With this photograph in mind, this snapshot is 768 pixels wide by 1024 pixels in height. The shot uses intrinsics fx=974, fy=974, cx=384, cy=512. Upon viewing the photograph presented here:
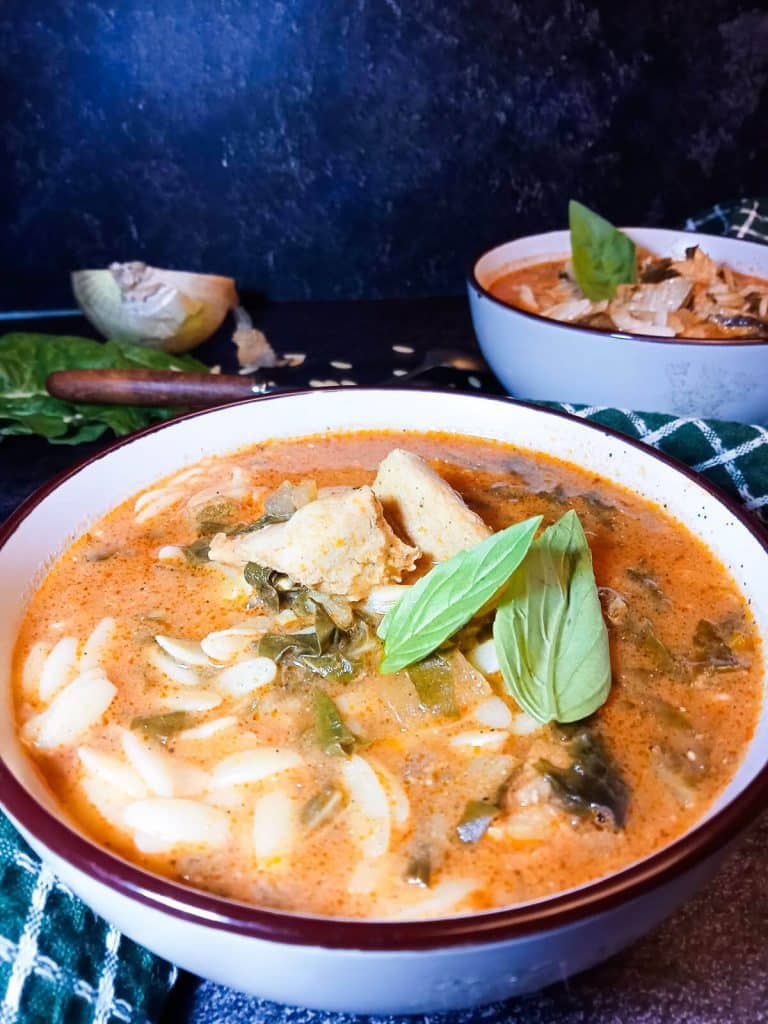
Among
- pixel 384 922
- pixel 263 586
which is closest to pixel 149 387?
pixel 263 586

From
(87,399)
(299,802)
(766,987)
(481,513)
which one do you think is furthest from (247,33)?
(766,987)

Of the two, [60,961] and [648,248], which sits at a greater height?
[648,248]

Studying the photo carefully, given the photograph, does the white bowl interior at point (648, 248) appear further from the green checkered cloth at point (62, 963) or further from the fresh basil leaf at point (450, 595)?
the green checkered cloth at point (62, 963)

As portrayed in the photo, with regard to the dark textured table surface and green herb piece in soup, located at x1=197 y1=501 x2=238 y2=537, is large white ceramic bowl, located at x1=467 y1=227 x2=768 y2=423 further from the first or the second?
the dark textured table surface

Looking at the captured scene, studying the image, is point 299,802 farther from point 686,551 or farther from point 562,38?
point 562,38

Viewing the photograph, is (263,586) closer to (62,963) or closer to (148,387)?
(62,963)

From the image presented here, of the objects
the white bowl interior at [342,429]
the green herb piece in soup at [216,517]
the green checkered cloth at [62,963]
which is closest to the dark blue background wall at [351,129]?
the white bowl interior at [342,429]
